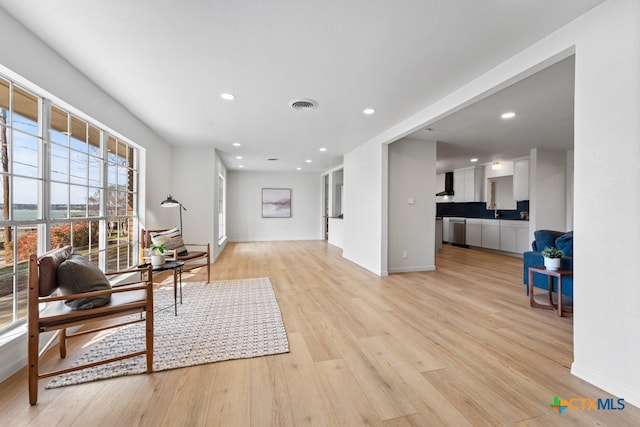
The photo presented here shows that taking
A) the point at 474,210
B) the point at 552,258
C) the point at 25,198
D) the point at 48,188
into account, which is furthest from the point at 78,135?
the point at 474,210

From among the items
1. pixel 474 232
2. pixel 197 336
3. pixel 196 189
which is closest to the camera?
pixel 197 336

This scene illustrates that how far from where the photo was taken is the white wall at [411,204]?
4.79 meters

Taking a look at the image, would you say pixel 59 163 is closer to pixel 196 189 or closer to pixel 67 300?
pixel 67 300

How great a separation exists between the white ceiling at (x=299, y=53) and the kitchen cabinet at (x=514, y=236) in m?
3.03

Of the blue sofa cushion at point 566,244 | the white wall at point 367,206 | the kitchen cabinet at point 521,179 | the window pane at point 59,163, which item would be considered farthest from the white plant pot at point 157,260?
the kitchen cabinet at point 521,179

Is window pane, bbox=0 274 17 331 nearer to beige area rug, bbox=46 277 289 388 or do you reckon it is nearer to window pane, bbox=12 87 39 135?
beige area rug, bbox=46 277 289 388

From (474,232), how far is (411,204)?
12.3ft

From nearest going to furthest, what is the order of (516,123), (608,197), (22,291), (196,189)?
(608,197)
(22,291)
(516,123)
(196,189)

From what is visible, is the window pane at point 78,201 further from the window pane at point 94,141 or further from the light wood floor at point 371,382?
the light wood floor at point 371,382

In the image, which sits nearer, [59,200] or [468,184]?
[59,200]

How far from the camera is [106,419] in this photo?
4.64 ft

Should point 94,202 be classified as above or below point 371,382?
above

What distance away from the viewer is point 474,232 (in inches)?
293

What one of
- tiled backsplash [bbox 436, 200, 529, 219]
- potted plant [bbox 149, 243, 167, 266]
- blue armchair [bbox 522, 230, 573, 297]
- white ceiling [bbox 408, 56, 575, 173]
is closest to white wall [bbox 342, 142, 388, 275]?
white ceiling [bbox 408, 56, 575, 173]
